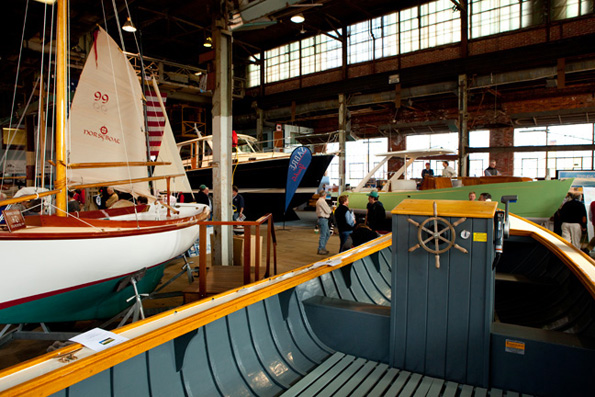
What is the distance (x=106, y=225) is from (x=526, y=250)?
5624mm

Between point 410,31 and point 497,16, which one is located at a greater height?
point 410,31

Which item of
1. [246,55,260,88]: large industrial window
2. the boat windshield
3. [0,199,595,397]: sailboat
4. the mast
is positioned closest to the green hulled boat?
[0,199,595,397]: sailboat

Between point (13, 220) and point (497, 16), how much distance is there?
16.7 meters

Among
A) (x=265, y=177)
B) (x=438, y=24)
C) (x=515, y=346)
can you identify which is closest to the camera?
(x=515, y=346)

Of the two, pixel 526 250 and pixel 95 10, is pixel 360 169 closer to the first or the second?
pixel 95 10

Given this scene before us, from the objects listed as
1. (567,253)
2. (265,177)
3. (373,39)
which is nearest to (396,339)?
(567,253)

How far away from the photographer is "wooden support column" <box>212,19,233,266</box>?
6.44m

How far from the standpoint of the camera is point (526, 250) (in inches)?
215

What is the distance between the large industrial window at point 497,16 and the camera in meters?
14.1

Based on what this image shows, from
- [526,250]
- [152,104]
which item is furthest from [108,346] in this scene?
[152,104]

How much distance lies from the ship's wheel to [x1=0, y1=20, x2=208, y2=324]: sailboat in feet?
9.72

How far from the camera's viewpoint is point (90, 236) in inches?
146

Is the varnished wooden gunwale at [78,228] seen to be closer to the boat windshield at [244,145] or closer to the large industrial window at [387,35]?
the boat windshield at [244,145]

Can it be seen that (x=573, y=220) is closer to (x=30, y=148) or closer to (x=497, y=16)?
(x=497, y=16)
